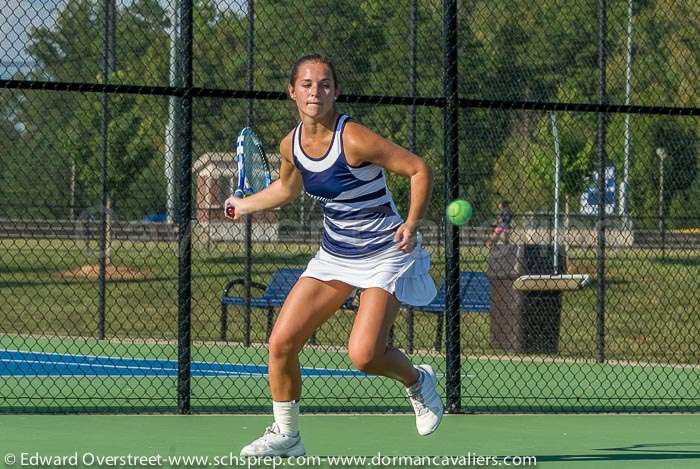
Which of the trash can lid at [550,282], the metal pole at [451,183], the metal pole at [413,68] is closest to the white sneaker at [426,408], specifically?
the metal pole at [451,183]

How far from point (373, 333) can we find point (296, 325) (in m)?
0.35

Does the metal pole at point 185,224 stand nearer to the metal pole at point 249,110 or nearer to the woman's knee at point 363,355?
the woman's knee at point 363,355

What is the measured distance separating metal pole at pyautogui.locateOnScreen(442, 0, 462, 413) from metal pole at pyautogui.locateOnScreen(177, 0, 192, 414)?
1554mm

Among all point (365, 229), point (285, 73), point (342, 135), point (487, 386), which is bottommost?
point (487, 386)

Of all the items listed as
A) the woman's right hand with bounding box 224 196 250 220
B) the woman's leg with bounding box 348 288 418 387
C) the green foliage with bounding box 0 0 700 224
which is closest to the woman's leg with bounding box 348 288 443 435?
the woman's leg with bounding box 348 288 418 387

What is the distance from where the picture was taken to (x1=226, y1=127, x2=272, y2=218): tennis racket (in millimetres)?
7465

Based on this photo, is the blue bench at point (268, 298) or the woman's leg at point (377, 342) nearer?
the woman's leg at point (377, 342)

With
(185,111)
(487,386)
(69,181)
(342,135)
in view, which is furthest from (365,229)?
(69,181)

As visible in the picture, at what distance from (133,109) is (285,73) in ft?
7.61

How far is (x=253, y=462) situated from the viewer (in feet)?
21.2

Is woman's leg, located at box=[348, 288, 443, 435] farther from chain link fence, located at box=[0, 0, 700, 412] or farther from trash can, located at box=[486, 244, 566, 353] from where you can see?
trash can, located at box=[486, 244, 566, 353]

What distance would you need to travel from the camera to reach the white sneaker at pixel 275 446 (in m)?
6.41

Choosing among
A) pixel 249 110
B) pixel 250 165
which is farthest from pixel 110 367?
pixel 250 165

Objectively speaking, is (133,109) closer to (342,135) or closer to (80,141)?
(80,141)
